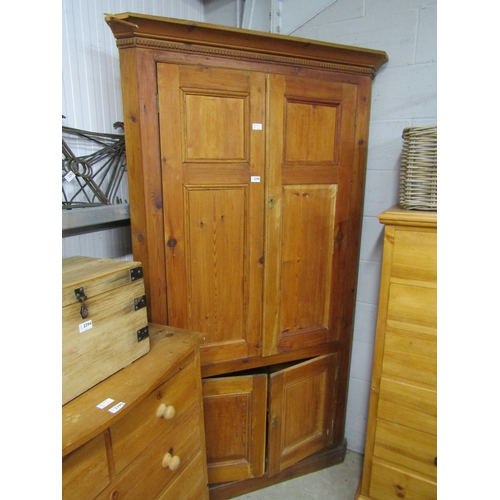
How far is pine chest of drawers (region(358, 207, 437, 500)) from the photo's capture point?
44.5 inches

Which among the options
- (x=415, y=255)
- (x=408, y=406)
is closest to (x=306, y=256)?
(x=415, y=255)

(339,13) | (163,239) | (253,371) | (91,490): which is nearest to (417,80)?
(339,13)

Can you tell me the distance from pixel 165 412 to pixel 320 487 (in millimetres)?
1142

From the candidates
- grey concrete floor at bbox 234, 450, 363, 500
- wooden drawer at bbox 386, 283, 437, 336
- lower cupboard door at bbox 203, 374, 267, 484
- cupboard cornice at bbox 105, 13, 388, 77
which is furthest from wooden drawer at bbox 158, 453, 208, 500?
cupboard cornice at bbox 105, 13, 388, 77

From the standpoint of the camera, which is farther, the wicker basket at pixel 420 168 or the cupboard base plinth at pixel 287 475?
the cupboard base plinth at pixel 287 475

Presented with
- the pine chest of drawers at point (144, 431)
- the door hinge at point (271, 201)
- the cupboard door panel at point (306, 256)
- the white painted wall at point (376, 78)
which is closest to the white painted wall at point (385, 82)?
the white painted wall at point (376, 78)

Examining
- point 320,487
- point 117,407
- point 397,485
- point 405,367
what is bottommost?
point 320,487

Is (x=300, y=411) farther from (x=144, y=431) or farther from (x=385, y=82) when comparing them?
(x=385, y=82)

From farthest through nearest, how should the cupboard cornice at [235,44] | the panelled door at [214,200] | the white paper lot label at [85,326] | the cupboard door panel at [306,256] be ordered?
the cupboard door panel at [306,256] < the panelled door at [214,200] < the cupboard cornice at [235,44] < the white paper lot label at [85,326]

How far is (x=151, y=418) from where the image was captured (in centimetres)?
88

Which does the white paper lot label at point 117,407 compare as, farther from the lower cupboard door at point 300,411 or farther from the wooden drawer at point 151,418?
the lower cupboard door at point 300,411

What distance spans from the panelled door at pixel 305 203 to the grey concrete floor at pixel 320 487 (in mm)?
694

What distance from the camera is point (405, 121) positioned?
1.49 meters

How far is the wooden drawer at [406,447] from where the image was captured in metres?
1.24
